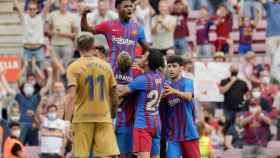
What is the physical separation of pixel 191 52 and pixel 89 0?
1041 cm

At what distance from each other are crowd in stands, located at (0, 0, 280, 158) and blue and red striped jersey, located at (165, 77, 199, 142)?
464 cm

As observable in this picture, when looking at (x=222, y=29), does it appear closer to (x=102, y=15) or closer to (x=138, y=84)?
(x=102, y=15)

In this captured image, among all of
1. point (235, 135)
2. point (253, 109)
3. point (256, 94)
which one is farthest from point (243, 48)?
point (253, 109)

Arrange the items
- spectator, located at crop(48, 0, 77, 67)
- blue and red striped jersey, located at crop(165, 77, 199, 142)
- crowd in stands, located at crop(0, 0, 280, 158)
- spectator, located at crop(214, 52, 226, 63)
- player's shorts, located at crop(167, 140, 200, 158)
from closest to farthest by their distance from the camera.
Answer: blue and red striped jersey, located at crop(165, 77, 199, 142) → player's shorts, located at crop(167, 140, 200, 158) → crowd in stands, located at crop(0, 0, 280, 158) → spectator, located at crop(214, 52, 226, 63) → spectator, located at crop(48, 0, 77, 67)

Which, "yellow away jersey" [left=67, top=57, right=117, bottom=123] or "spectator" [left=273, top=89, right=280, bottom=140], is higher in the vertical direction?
"yellow away jersey" [left=67, top=57, right=117, bottom=123]

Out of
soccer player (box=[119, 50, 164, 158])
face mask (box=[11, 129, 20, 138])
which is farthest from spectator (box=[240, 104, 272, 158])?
soccer player (box=[119, 50, 164, 158])

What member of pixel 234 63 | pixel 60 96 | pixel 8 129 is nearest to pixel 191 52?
pixel 234 63

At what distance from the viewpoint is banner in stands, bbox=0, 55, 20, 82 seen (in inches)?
1128

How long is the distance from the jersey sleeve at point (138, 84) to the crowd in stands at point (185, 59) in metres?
5.49

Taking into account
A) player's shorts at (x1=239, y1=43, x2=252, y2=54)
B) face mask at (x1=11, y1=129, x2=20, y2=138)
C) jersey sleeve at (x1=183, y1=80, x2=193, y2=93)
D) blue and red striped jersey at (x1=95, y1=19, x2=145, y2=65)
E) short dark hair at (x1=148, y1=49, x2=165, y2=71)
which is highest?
blue and red striped jersey at (x1=95, y1=19, x2=145, y2=65)

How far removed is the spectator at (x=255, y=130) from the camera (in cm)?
2389

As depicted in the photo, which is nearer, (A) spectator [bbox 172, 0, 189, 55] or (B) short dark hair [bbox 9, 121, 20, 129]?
(B) short dark hair [bbox 9, 121, 20, 129]

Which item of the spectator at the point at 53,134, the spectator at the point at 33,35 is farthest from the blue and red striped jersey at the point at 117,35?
the spectator at the point at 33,35

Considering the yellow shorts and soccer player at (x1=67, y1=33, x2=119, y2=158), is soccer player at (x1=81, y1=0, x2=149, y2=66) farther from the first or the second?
the yellow shorts
